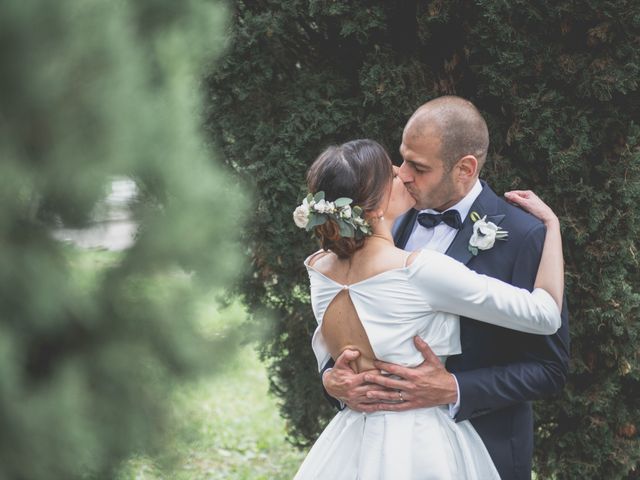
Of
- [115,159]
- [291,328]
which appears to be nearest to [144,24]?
[115,159]

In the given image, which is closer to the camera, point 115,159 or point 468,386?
point 115,159

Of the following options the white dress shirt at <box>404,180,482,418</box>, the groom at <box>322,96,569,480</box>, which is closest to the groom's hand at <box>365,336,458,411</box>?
the groom at <box>322,96,569,480</box>

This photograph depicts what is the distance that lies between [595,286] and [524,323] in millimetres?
1546

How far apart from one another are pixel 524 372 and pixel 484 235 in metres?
0.53

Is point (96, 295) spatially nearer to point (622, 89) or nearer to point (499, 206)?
point (499, 206)

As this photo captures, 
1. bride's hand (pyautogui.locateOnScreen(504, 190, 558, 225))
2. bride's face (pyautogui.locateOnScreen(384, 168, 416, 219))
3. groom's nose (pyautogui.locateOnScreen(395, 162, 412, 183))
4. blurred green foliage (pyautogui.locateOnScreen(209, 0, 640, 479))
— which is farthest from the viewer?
blurred green foliage (pyautogui.locateOnScreen(209, 0, 640, 479))

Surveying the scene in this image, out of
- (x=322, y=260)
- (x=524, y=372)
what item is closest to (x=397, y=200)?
(x=322, y=260)

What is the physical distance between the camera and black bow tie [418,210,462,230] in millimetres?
2947

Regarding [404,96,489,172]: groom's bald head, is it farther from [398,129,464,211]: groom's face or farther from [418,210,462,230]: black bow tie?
[418,210,462,230]: black bow tie

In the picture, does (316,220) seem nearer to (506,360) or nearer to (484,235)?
(484,235)

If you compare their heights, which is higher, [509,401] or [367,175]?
[367,175]

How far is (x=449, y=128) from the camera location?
293 cm

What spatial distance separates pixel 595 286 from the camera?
3893 millimetres

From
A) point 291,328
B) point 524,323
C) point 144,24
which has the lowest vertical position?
point 291,328
